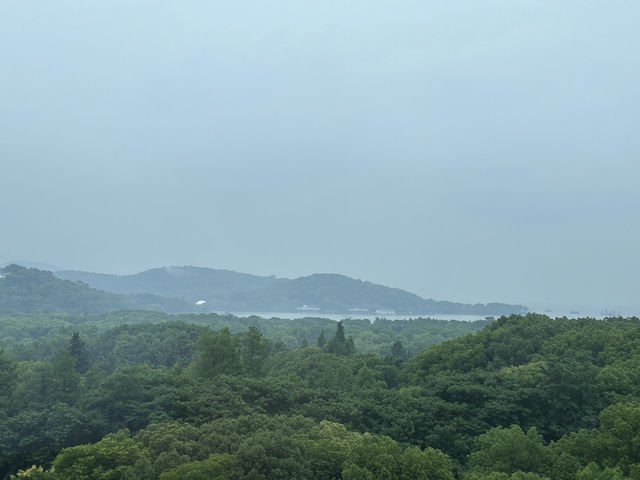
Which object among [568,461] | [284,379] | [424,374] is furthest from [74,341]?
[568,461]

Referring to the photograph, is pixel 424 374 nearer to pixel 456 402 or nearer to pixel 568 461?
pixel 456 402

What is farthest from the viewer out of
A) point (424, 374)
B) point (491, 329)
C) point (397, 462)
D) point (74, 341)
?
point (74, 341)

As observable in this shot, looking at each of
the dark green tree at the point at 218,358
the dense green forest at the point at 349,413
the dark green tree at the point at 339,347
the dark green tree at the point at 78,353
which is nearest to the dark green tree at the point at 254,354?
the dense green forest at the point at 349,413

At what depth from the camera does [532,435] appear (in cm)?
2831

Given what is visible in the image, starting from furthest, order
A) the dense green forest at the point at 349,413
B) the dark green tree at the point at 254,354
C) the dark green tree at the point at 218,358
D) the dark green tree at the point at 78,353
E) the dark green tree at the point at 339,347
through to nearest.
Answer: the dark green tree at the point at 339,347 → the dark green tree at the point at 78,353 → the dark green tree at the point at 254,354 → the dark green tree at the point at 218,358 → the dense green forest at the point at 349,413

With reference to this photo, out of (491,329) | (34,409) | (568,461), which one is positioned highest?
(491,329)

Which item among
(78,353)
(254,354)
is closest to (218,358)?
(254,354)

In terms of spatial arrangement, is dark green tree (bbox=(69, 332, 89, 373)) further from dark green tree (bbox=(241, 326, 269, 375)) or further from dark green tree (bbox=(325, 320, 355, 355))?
dark green tree (bbox=(325, 320, 355, 355))

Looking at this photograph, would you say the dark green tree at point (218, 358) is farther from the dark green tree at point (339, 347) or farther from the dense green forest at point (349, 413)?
the dark green tree at point (339, 347)

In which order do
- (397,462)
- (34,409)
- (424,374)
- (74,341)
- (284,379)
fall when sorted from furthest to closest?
(74,341) → (424,374) → (284,379) → (34,409) → (397,462)

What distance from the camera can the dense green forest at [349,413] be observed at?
24281 mm

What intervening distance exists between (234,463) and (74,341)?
48460 mm

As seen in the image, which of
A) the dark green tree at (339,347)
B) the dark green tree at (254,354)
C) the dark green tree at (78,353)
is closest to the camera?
the dark green tree at (254,354)

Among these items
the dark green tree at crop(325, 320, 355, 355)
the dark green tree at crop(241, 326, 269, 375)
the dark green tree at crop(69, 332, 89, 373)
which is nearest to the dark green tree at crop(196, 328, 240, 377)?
the dark green tree at crop(241, 326, 269, 375)
